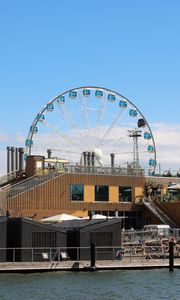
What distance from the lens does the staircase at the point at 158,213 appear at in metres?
79.0

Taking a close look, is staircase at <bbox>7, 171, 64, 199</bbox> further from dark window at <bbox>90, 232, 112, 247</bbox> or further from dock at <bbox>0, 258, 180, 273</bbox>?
dock at <bbox>0, 258, 180, 273</bbox>

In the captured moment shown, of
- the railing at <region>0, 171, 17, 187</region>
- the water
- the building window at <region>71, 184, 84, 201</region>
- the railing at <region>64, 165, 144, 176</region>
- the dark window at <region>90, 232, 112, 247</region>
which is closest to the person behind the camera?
the water

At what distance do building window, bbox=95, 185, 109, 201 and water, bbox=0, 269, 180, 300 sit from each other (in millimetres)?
30255

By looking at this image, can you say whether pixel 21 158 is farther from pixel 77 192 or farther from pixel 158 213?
pixel 158 213


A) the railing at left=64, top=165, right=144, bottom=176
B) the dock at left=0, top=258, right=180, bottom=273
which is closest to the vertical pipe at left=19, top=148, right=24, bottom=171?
the railing at left=64, top=165, right=144, bottom=176

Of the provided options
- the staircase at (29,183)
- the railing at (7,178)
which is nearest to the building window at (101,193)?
the staircase at (29,183)

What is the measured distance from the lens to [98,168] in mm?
81750

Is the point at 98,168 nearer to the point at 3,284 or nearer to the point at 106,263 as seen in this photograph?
the point at 106,263

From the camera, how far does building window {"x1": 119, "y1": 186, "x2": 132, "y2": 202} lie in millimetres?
82312

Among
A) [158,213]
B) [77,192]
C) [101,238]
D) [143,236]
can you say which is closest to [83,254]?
[101,238]

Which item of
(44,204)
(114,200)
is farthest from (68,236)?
(114,200)

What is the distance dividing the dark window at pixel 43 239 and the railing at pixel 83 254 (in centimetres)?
44

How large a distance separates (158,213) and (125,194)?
4.12m

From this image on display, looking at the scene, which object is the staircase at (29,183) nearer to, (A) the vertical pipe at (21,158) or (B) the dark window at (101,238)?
(A) the vertical pipe at (21,158)
